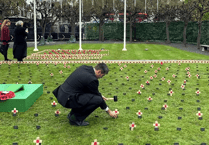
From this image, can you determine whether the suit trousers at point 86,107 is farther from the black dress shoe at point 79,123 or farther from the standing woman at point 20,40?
the standing woman at point 20,40

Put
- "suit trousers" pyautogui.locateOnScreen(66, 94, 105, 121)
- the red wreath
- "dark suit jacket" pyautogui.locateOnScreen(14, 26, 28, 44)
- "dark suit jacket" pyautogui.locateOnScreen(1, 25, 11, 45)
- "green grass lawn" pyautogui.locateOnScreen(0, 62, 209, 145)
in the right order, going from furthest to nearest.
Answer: "dark suit jacket" pyautogui.locateOnScreen(1, 25, 11, 45) < "dark suit jacket" pyautogui.locateOnScreen(14, 26, 28, 44) < the red wreath < "suit trousers" pyautogui.locateOnScreen(66, 94, 105, 121) < "green grass lawn" pyautogui.locateOnScreen(0, 62, 209, 145)

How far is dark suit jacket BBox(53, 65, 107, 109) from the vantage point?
5492mm

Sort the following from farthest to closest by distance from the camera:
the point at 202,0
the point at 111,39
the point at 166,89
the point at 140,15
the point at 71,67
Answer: the point at 111,39, the point at 140,15, the point at 202,0, the point at 71,67, the point at 166,89

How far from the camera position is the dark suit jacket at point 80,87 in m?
5.49

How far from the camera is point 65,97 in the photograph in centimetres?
558

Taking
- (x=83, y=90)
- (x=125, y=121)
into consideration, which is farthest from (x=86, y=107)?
(x=125, y=121)

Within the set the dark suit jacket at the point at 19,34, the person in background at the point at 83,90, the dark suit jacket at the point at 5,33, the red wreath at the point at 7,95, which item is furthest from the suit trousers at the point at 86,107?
the dark suit jacket at the point at 5,33

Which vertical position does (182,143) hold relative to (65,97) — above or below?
below

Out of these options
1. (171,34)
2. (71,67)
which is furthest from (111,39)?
(71,67)

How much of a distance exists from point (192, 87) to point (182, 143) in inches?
197

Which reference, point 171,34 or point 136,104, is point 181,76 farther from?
point 171,34

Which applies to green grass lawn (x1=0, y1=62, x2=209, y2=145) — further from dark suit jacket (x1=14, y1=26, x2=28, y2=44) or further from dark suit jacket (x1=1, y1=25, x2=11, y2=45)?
dark suit jacket (x1=1, y1=25, x2=11, y2=45)

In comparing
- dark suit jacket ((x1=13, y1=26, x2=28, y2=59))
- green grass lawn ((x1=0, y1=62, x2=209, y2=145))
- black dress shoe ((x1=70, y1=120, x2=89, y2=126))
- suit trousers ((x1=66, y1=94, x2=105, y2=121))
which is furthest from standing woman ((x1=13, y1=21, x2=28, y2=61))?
suit trousers ((x1=66, y1=94, x2=105, y2=121))

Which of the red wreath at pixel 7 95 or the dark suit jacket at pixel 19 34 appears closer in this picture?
the red wreath at pixel 7 95
